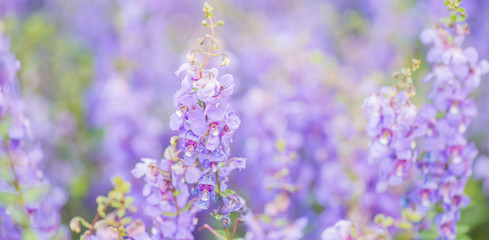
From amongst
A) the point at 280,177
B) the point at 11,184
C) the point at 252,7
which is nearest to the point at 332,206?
the point at 280,177

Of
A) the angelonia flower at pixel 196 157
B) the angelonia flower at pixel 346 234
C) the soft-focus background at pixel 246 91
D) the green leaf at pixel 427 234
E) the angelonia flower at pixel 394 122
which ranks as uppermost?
the soft-focus background at pixel 246 91

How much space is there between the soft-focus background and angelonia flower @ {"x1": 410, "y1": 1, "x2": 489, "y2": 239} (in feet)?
1.57

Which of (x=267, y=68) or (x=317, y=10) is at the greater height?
(x=317, y=10)

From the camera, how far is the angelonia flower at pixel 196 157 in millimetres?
1185

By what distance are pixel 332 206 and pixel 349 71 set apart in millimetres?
979

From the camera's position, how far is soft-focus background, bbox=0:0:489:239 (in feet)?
7.12

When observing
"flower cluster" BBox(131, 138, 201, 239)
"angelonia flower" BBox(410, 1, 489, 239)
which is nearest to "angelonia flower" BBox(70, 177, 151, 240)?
"flower cluster" BBox(131, 138, 201, 239)

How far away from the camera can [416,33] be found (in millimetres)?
3074

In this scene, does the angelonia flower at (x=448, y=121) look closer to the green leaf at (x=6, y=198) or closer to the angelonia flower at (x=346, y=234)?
the angelonia flower at (x=346, y=234)

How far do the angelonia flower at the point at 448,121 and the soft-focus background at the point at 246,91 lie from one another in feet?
1.57

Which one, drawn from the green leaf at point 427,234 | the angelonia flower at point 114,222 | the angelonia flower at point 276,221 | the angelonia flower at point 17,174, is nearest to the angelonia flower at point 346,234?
the angelonia flower at point 276,221

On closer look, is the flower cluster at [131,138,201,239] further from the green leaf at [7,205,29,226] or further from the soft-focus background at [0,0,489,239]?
the soft-focus background at [0,0,489,239]

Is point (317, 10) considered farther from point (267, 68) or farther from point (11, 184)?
point (11, 184)

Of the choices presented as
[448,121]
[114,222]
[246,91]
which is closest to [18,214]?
[114,222]
